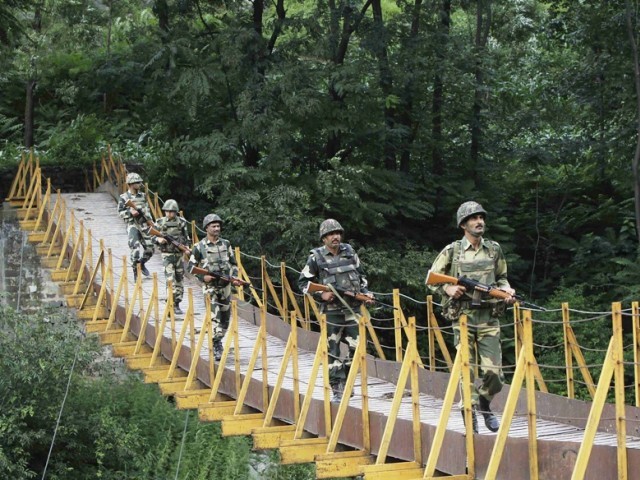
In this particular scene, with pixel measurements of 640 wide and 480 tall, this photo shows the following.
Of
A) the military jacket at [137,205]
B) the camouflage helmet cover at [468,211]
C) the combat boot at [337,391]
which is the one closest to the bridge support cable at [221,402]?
the combat boot at [337,391]

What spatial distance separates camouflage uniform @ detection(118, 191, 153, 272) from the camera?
695 inches

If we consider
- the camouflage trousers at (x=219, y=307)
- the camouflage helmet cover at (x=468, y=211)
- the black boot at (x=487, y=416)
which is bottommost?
the black boot at (x=487, y=416)

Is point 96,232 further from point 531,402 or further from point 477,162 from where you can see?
point 531,402

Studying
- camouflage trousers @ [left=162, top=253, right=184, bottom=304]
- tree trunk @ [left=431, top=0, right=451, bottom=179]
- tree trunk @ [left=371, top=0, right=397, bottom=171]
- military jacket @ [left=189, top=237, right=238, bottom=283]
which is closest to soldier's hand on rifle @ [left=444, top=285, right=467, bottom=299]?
military jacket @ [left=189, top=237, right=238, bottom=283]

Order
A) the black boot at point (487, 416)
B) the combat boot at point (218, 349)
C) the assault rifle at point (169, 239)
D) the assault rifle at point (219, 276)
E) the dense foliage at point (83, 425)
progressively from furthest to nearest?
the dense foliage at point (83, 425)
the assault rifle at point (169, 239)
the combat boot at point (218, 349)
the assault rifle at point (219, 276)
the black boot at point (487, 416)

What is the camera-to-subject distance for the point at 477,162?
25.6 meters

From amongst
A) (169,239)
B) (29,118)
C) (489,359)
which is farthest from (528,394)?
(29,118)

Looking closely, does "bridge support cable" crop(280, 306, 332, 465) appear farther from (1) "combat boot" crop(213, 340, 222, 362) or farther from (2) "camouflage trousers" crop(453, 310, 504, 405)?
(1) "combat boot" crop(213, 340, 222, 362)

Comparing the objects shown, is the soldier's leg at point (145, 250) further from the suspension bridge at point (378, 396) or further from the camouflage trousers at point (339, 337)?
the camouflage trousers at point (339, 337)

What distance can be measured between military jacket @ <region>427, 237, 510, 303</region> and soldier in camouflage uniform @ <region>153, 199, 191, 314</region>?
7048 mm

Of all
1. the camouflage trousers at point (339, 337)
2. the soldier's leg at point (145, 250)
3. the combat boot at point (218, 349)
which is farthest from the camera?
the soldier's leg at point (145, 250)

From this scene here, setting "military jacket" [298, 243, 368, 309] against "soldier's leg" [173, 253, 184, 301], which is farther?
"soldier's leg" [173, 253, 184, 301]

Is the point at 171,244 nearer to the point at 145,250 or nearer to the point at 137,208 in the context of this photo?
the point at 137,208

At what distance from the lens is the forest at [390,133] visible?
21922 millimetres
